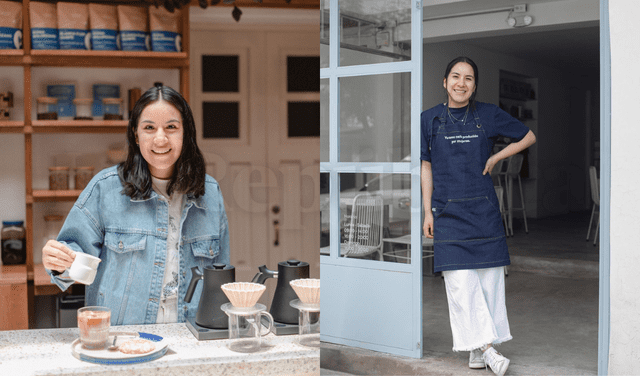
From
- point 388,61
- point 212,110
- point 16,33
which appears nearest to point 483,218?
point 388,61

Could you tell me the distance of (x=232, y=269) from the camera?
132cm

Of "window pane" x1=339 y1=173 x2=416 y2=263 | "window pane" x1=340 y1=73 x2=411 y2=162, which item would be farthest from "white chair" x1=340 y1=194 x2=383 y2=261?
"window pane" x1=340 y1=73 x2=411 y2=162

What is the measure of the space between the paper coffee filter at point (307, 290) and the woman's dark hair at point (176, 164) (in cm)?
35

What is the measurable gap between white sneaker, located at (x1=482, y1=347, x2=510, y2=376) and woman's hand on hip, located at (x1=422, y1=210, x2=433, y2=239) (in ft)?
1.75

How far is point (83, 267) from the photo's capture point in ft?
4.13

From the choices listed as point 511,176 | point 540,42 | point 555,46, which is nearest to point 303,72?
point 511,176

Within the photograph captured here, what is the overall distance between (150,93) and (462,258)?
1495mm

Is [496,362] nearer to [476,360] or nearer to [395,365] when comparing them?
[476,360]

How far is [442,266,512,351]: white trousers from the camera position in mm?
2383

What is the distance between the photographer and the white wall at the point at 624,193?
2213 mm

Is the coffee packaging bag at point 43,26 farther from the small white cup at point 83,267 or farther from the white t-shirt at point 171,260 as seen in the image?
the small white cup at point 83,267

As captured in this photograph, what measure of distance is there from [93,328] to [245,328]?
1.03 ft

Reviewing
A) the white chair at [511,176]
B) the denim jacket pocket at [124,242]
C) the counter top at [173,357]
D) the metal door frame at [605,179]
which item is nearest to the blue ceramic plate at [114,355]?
the counter top at [173,357]

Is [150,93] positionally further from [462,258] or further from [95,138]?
[462,258]
